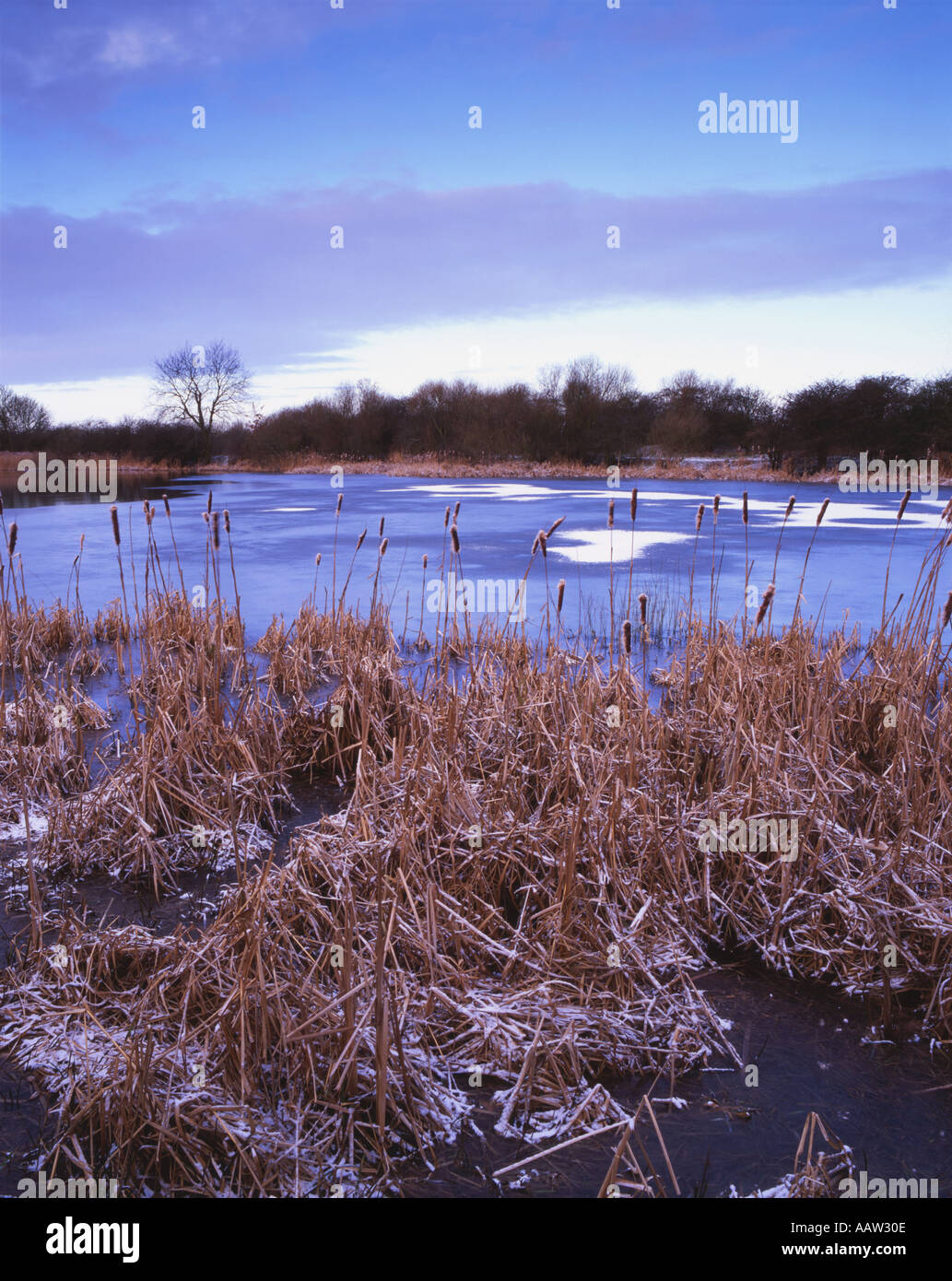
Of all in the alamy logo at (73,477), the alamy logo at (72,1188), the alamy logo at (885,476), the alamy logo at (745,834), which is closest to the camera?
the alamy logo at (72,1188)

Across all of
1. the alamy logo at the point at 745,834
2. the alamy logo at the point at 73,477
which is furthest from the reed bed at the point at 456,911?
the alamy logo at the point at 73,477

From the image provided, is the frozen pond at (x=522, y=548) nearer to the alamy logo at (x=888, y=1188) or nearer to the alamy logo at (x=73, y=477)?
the alamy logo at (x=73, y=477)

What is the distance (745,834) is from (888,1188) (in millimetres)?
1292

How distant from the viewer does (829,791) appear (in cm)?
329

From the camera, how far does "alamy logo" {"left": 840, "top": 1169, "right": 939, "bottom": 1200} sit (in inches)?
73.5

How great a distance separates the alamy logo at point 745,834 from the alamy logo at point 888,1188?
1213 mm

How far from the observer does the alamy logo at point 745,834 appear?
305 centimetres

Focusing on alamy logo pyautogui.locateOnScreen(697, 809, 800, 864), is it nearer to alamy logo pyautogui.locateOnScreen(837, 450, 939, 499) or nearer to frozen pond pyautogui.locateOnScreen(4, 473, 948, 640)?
frozen pond pyautogui.locateOnScreen(4, 473, 948, 640)

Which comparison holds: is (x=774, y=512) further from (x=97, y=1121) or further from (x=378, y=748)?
(x=97, y=1121)

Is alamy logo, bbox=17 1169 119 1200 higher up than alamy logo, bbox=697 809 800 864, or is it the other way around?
alamy logo, bbox=697 809 800 864

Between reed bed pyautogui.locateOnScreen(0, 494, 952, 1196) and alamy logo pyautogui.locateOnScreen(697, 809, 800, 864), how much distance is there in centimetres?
3

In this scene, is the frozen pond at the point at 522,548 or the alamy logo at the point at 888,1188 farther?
the frozen pond at the point at 522,548

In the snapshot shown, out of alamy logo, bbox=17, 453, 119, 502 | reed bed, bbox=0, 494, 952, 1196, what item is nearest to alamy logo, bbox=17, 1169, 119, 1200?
reed bed, bbox=0, 494, 952, 1196

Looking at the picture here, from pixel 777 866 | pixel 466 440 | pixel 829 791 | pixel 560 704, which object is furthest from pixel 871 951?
pixel 466 440
